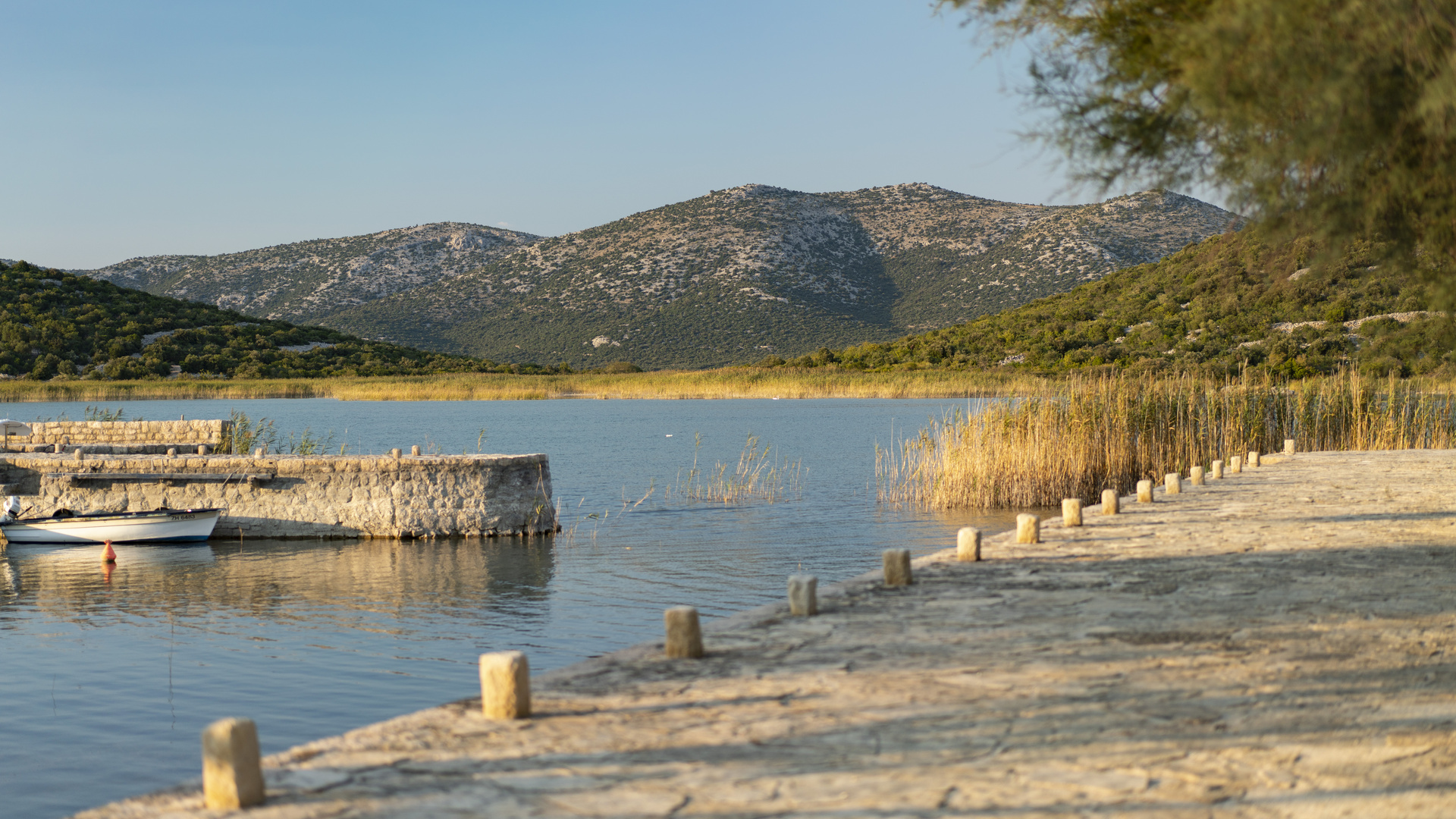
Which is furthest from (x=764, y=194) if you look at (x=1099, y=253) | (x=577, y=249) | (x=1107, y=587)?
(x=1107, y=587)

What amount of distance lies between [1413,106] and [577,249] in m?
96.6

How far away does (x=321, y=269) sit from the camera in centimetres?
10944

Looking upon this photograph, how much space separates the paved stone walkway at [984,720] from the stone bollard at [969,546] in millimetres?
871

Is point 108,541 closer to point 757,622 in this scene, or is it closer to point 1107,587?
point 757,622

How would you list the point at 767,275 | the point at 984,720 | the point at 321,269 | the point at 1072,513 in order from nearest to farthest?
1. the point at 984,720
2. the point at 1072,513
3. the point at 767,275
4. the point at 321,269

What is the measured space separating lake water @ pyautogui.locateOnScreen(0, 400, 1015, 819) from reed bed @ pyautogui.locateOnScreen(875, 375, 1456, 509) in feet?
2.76

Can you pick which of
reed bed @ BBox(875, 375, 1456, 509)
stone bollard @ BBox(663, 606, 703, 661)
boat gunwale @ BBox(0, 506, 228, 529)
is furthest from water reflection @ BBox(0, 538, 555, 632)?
reed bed @ BBox(875, 375, 1456, 509)

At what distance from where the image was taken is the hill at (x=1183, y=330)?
36500 mm

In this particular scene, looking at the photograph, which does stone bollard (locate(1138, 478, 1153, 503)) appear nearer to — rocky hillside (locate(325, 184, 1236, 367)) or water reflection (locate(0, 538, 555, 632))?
water reflection (locate(0, 538, 555, 632))

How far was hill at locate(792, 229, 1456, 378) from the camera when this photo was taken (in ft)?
120

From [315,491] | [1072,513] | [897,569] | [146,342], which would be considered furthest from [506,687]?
[146,342]

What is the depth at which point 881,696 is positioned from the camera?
475 centimetres

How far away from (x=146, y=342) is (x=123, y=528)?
164 feet

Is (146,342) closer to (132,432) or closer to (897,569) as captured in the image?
(132,432)
